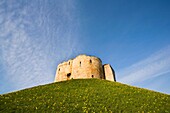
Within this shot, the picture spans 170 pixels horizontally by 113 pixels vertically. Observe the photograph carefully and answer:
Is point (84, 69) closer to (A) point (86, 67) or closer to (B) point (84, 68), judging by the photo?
(B) point (84, 68)

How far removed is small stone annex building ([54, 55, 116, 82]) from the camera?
164ft

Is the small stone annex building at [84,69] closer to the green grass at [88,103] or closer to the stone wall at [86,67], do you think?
the stone wall at [86,67]

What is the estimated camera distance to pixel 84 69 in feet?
164

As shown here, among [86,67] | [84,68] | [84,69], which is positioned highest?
[86,67]

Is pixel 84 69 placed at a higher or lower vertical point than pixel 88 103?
higher

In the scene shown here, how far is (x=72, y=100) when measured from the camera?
2227cm

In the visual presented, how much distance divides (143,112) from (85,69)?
32.2 meters

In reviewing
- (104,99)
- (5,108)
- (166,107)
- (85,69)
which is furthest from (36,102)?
(85,69)

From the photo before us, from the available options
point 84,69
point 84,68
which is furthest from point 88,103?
point 84,68

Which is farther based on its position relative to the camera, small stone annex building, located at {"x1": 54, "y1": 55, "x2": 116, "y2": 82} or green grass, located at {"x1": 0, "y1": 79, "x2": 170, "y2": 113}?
small stone annex building, located at {"x1": 54, "y1": 55, "x2": 116, "y2": 82}

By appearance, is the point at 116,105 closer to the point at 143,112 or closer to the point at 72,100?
the point at 143,112

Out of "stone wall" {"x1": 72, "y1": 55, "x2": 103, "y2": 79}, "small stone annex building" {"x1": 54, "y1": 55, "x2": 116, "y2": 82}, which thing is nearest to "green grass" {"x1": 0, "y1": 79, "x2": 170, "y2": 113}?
"stone wall" {"x1": 72, "y1": 55, "x2": 103, "y2": 79}

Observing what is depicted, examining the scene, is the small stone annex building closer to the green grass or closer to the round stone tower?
the round stone tower

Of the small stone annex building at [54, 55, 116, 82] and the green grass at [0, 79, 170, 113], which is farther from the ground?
the small stone annex building at [54, 55, 116, 82]
